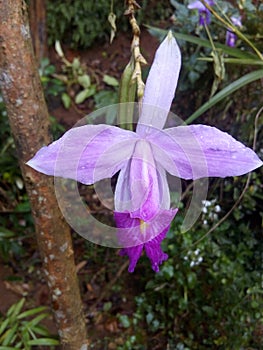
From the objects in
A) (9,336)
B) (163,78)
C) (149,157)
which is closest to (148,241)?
(149,157)

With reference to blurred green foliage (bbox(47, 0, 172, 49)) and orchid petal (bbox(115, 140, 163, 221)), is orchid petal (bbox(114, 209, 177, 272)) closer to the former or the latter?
orchid petal (bbox(115, 140, 163, 221))

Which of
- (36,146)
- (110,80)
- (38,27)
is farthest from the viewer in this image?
(110,80)

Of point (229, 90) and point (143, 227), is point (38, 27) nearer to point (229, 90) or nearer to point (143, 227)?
point (229, 90)

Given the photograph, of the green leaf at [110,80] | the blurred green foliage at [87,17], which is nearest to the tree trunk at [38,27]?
the blurred green foliage at [87,17]

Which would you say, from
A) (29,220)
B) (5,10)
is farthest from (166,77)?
(29,220)

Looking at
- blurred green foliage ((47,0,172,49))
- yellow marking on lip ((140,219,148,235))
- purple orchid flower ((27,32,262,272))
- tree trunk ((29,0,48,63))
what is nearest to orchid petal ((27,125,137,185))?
purple orchid flower ((27,32,262,272))

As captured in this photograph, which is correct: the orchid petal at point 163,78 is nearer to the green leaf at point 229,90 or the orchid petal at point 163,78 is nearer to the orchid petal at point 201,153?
the orchid petal at point 201,153
